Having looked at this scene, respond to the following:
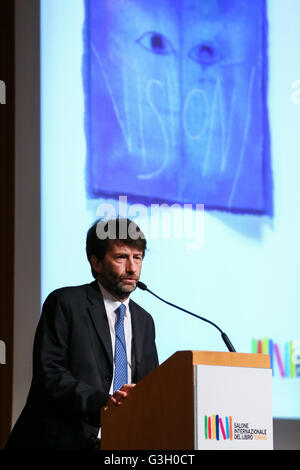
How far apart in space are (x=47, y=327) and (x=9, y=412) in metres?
0.89

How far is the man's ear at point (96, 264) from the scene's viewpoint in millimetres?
3867

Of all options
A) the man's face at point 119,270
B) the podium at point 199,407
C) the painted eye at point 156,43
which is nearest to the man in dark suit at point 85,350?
the man's face at point 119,270

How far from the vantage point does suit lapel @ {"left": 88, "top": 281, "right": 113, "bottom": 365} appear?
366 centimetres

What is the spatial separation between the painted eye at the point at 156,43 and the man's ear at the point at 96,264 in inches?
48.8

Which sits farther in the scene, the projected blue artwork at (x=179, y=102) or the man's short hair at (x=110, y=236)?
the projected blue artwork at (x=179, y=102)

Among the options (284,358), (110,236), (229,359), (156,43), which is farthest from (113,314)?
(156,43)

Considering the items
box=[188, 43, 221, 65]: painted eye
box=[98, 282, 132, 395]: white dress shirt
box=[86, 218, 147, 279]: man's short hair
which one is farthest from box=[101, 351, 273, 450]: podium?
box=[188, 43, 221, 65]: painted eye

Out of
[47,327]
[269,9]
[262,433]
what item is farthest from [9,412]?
[269,9]

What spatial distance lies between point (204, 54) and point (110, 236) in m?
1.25

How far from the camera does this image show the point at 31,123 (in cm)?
441

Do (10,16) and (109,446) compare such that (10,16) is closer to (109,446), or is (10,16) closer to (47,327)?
(47,327)

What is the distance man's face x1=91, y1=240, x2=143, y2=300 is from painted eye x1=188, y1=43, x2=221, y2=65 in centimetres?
125

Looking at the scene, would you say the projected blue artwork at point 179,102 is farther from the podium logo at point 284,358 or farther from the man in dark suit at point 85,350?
the podium logo at point 284,358

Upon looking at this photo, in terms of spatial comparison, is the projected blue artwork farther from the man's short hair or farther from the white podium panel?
the white podium panel
